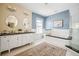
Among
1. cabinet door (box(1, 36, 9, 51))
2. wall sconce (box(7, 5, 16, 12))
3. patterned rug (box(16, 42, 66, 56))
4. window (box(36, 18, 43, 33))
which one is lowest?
patterned rug (box(16, 42, 66, 56))

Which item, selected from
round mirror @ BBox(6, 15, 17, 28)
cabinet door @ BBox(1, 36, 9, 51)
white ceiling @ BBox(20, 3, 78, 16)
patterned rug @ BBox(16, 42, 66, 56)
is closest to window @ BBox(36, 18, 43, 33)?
white ceiling @ BBox(20, 3, 78, 16)

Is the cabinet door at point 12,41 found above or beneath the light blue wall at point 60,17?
beneath

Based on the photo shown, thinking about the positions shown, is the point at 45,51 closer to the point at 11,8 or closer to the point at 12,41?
the point at 12,41

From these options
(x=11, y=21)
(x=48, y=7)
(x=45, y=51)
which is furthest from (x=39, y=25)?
(x=11, y=21)

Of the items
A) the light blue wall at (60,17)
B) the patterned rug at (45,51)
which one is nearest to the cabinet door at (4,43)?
the patterned rug at (45,51)

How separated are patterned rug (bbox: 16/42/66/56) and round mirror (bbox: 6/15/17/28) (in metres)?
0.81

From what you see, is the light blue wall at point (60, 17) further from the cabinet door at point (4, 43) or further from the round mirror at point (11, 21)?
the cabinet door at point (4, 43)

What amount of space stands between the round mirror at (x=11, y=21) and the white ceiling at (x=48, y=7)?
0.45 m

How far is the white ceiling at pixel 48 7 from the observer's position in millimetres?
1951

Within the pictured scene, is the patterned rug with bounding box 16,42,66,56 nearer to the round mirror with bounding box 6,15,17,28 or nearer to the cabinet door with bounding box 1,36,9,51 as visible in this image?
the cabinet door with bounding box 1,36,9,51

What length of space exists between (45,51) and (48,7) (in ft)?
3.67

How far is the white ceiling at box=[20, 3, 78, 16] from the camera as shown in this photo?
195cm

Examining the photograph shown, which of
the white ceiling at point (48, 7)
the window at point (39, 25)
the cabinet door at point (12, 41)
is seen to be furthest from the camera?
the cabinet door at point (12, 41)

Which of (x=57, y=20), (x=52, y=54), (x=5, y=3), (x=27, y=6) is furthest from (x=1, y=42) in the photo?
(x=57, y=20)
